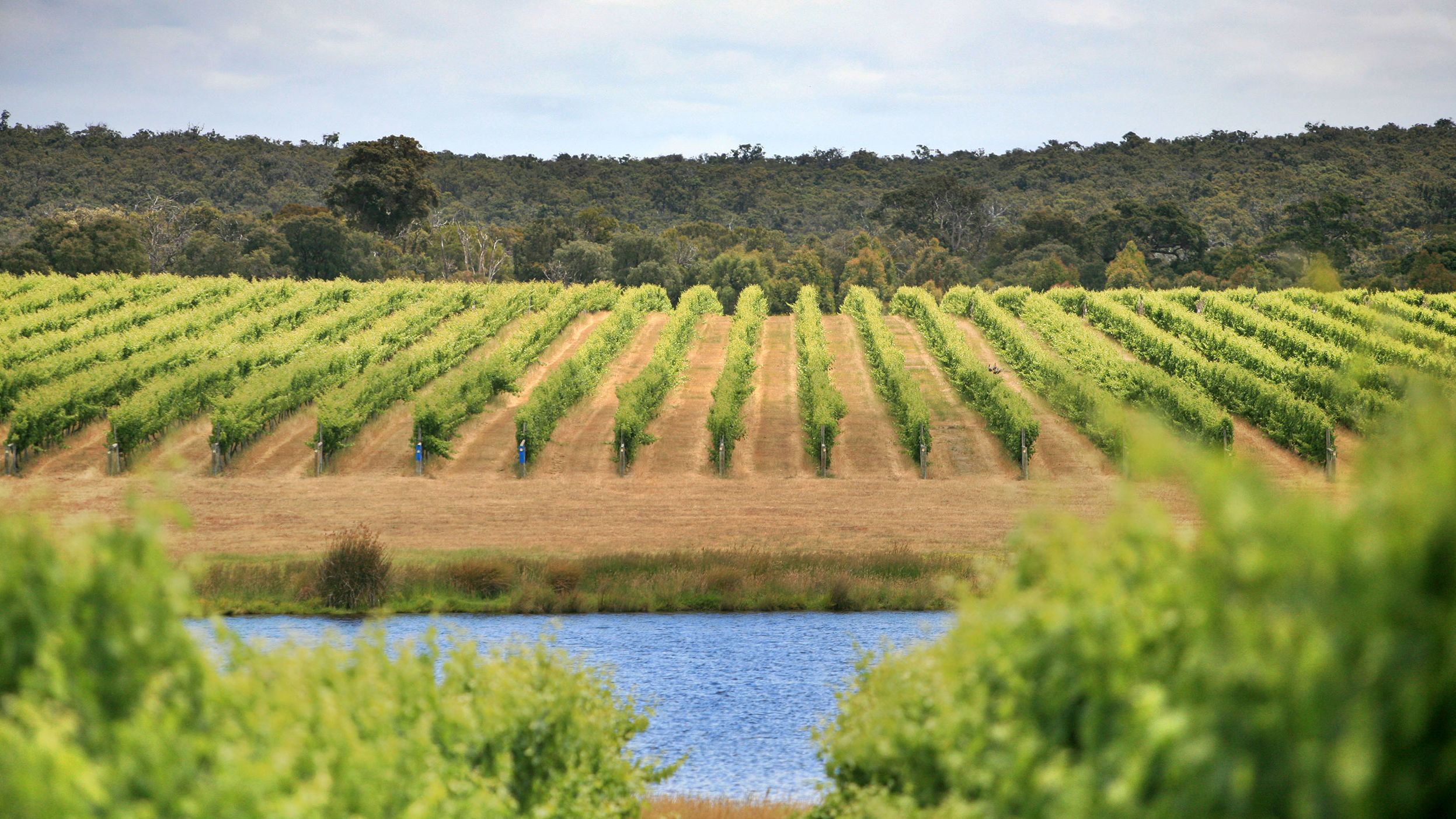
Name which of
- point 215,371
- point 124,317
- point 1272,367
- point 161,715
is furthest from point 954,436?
point 161,715

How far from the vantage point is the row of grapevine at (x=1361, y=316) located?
43.3m

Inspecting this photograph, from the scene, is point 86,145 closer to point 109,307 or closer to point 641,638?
point 109,307

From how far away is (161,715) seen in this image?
4.75 meters

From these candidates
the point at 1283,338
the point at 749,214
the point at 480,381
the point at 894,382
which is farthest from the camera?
the point at 749,214

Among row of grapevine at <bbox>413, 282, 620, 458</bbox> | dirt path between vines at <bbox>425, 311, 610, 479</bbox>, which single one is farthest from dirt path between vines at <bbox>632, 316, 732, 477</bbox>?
row of grapevine at <bbox>413, 282, 620, 458</bbox>

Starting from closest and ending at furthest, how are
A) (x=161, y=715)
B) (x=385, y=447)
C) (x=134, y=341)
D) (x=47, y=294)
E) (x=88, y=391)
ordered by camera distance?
(x=161, y=715) < (x=88, y=391) < (x=385, y=447) < (x=134, y=341) < (x=47, y=294)

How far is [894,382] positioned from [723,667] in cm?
2359

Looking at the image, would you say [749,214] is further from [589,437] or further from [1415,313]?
[589,437]

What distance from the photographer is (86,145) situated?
133m

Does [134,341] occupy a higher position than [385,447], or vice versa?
[134,341]

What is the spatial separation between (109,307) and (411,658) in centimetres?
5394

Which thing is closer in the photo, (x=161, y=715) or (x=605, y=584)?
(x=161, y=715)

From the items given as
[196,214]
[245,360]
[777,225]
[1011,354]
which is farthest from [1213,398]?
[777,225]

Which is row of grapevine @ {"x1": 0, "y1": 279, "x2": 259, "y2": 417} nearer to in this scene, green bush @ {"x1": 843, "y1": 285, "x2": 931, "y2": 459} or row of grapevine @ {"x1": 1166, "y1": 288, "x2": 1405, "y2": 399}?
green bush @ {"x1": 843, "y1": 285, "x2": 931, "y2": 459}
